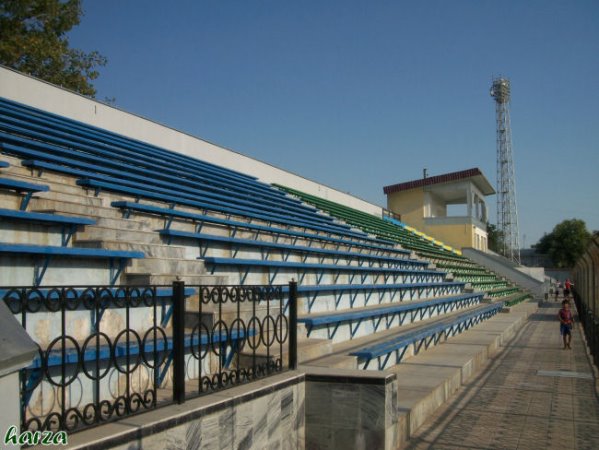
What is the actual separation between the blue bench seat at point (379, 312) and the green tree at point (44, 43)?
1806 cm

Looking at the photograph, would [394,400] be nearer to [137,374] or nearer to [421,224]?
[137,374]

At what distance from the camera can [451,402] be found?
26.2 ft

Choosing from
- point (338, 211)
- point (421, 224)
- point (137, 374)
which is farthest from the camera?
point (421, 224)

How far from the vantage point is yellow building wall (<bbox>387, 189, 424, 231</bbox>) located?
37.6 metres

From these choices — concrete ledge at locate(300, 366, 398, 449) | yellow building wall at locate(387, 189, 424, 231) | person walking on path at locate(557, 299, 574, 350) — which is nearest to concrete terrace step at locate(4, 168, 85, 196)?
concrete ledge at locate(300, 366, 398, 449)

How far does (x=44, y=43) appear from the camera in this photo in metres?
23.5

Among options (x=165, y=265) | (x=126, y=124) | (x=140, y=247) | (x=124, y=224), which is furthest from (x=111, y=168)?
(x=126, y=124)

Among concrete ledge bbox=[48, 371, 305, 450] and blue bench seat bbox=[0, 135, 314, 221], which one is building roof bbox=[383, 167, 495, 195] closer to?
blue bench seat bbox=[0, 135, 314, 221]

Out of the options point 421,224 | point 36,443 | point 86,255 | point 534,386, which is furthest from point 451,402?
point 421,224

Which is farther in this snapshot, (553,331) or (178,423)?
(553,331)

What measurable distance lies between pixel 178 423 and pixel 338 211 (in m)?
17.7

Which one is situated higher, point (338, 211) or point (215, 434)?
point (338, 211)

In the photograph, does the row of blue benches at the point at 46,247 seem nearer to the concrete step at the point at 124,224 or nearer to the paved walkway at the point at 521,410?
the concrete step at the point at 124,224

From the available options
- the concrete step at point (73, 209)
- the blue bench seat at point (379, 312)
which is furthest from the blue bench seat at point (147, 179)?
the blue bench seat at point (379, 312)
